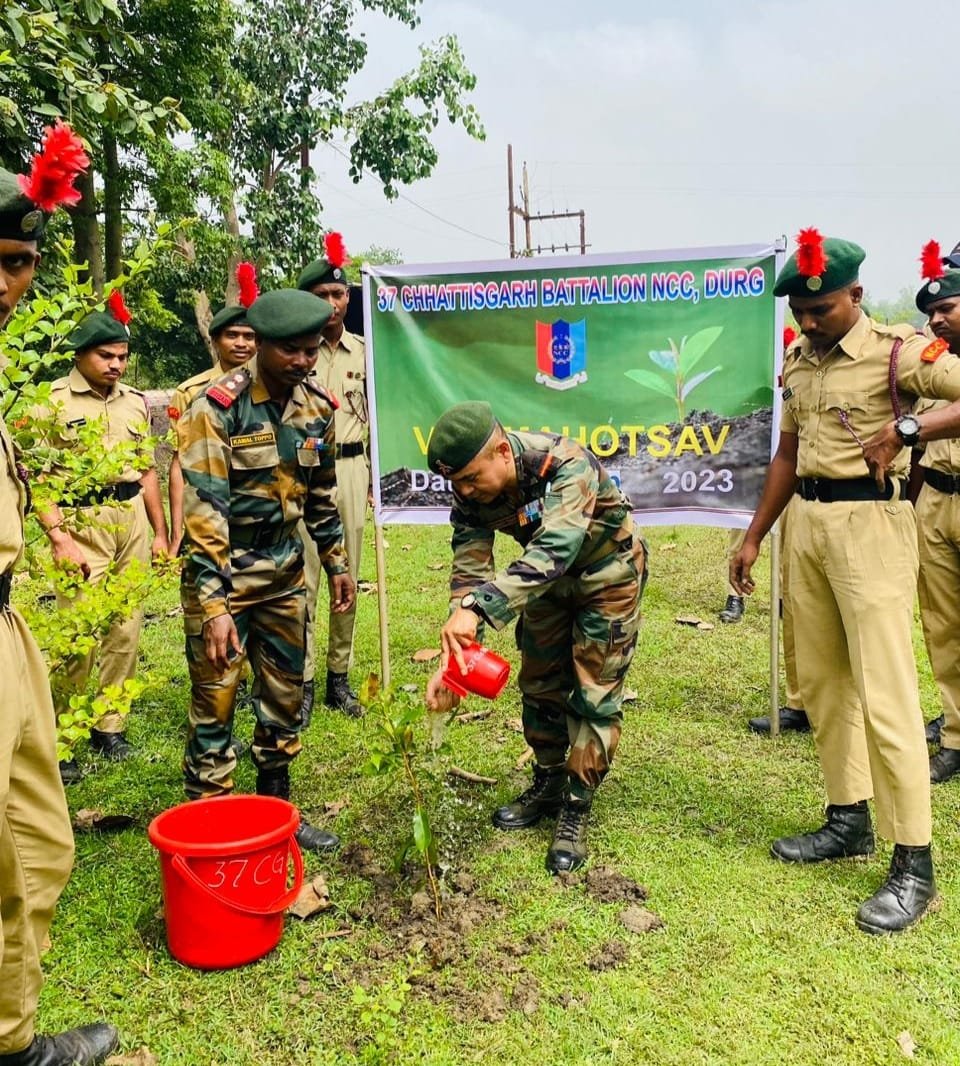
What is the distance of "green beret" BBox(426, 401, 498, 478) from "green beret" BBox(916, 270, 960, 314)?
224cm

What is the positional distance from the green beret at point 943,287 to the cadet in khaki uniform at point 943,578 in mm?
544

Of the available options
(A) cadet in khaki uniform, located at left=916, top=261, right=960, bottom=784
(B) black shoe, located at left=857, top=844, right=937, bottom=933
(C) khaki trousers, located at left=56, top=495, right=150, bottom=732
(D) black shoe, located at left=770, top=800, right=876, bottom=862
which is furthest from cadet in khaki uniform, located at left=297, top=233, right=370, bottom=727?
(A) cadet in khaki uniform, located at left=916, top=261, right=960, bottom=784

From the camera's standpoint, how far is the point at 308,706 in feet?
16.4

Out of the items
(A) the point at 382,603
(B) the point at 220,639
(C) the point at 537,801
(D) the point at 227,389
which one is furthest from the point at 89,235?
(C) the point at 537,801

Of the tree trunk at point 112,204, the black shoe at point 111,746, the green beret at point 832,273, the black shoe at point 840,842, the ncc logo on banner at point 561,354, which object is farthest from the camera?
the tree trunk at point 112,204

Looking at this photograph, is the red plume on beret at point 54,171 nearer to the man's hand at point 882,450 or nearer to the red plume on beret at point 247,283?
the man's hand at point 882,450

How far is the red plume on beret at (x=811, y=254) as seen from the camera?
3.11 metres

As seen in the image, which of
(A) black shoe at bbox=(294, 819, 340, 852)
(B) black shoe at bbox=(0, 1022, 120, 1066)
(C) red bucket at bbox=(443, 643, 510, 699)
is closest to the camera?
(B) black shoe at bbox=(0, 1022, 120, 1066)

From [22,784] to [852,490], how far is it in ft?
9.14

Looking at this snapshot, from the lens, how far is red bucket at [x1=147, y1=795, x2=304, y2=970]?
2801 mm

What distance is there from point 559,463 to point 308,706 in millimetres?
2464

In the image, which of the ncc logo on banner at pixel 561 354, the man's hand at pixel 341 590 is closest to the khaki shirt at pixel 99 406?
the man's hand at pixel 341 590

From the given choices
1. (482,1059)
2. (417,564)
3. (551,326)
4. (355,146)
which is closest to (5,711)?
(482,1059)

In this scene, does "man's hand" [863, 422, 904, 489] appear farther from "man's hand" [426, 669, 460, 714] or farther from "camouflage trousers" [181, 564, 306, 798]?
"camouflage trousers" [181, 564, 306, 798]
